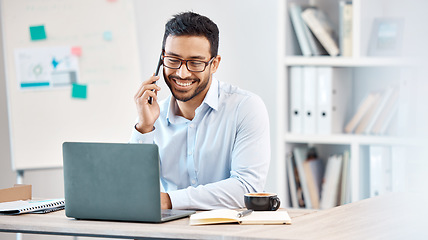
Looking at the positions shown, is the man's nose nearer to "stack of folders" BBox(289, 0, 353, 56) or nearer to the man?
the man

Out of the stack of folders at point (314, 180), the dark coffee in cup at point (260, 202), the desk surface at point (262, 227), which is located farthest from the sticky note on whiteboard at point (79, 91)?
the dark coffee in cup at point (260, 202)

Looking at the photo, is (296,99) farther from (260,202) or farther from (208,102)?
(260,202)

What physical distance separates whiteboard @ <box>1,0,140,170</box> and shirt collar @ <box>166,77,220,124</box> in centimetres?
125

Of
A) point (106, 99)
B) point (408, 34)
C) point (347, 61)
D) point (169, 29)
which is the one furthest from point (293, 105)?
point (169, 29)

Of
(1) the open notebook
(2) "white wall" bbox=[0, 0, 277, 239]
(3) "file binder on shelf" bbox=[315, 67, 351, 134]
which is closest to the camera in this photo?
(1) the open notebook

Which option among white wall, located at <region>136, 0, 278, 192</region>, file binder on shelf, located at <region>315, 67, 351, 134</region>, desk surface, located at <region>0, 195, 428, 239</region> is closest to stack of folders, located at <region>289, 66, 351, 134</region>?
file binder on shelf, located at <region>315, 67, 351, 134</region>

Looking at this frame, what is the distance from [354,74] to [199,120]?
5.17 ft

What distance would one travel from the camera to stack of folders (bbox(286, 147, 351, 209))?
343cm

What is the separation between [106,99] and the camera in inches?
142

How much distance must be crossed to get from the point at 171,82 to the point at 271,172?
180cm

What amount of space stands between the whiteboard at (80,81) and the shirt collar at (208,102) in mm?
1253

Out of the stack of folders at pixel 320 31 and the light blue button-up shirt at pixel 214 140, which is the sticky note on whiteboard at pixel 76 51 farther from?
the light blue button-up shirt at pixel 214 140

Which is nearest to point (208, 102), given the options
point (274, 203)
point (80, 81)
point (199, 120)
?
point (199, 120)

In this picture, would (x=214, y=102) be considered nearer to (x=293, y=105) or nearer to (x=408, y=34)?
(x=293, y=105)
